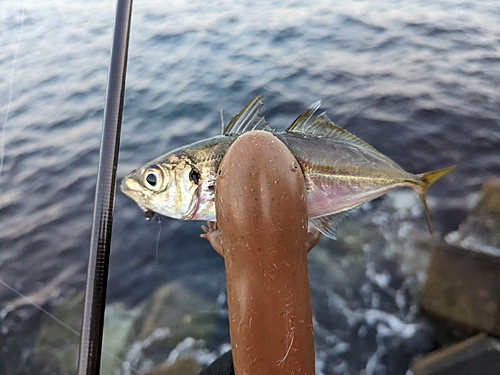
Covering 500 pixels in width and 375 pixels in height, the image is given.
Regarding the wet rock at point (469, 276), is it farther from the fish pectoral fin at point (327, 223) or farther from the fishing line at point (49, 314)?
the fishing line at point (49, 314)

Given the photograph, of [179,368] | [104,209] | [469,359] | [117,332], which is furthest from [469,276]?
[117,332]

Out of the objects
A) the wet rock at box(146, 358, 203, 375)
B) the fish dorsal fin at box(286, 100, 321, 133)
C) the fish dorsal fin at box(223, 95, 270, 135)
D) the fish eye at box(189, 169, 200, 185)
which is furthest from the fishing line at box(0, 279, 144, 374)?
the fish dorsal fin at box(286, 100, 321, 133)

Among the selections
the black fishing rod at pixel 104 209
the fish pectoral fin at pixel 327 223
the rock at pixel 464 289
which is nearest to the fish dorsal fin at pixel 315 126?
the fish pectoral fin at pixel 327 223

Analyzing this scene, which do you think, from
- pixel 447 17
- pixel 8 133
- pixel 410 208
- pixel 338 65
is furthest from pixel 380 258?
pixel 447 17

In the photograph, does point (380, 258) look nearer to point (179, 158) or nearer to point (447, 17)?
point (179, 158)

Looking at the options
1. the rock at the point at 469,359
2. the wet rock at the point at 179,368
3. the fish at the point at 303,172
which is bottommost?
the wet rock at the point at 179,368

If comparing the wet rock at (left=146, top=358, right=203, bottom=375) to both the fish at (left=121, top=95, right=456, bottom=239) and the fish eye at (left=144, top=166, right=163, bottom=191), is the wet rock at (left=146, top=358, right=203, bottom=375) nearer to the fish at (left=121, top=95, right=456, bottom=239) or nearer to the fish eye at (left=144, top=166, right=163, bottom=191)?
the fish at (left=121, top=95, right=456, bottom=239)

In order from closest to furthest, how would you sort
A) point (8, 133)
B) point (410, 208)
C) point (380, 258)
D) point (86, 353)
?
point (86, 353) → point (380, 258) → point (410, 208) → point (8, 133)

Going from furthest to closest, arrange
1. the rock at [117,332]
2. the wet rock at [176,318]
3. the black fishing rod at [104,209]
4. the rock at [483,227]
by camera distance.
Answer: the rock at [483,227] < the wet rock at [176,318] < the rock at [117,332] < the black fishing rod at [104,209]
